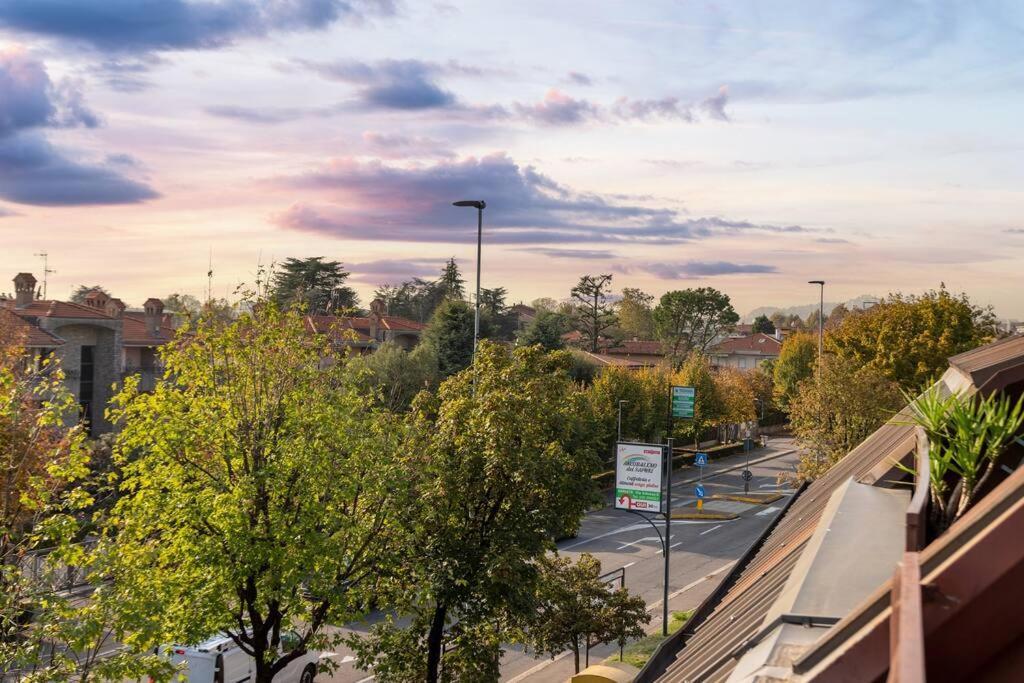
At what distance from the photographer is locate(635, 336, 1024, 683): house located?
5.49 ft

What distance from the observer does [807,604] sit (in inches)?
133

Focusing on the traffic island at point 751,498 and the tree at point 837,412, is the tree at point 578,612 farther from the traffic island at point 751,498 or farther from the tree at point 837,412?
the traffic island at point 751,498

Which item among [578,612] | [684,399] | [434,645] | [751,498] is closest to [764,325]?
[751,498]

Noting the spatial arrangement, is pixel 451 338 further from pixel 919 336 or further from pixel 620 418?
pixel 919 336

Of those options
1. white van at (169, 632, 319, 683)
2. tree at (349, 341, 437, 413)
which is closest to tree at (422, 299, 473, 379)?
tree at (349, 341, 437, 413)

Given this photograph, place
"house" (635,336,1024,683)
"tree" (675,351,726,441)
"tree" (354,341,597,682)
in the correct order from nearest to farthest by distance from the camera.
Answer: "house" (635,336,1024,683) → "tree" (354,341,597,682) → "tree" (675,351,726,441)

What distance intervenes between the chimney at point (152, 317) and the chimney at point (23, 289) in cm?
998

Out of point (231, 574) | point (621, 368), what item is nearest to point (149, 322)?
point (621, 368)

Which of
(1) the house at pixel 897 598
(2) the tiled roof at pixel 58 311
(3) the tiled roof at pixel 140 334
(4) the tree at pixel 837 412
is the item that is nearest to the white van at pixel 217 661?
(1) the house at pixel 897 598

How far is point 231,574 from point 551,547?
6.32 meters

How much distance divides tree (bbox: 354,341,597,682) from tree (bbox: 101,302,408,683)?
961 mm

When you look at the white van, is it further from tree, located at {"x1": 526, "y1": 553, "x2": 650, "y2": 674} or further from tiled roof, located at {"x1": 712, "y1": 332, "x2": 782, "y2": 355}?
tiled roof, located at {"x1": 712, "y1": 332, "x2": 782, "y2": 355}

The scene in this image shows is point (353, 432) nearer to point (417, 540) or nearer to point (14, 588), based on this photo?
point (417, 540)

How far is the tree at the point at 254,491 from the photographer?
13.6 meters
